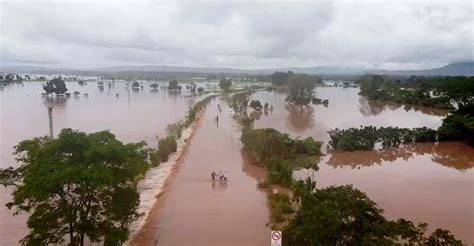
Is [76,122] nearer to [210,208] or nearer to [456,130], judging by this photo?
[210,208]

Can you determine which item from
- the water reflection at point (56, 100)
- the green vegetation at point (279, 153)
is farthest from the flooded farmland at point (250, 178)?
the water reflection at point (56, 100)

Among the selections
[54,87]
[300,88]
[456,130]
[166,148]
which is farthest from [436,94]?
[54,87]

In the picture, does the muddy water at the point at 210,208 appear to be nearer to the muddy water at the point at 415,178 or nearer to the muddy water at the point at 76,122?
the muddy water at the point at 415,178

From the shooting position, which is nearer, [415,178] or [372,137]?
[415,178]

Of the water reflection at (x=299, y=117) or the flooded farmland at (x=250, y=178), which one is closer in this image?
the flooded farmland at (x=250, y=178)

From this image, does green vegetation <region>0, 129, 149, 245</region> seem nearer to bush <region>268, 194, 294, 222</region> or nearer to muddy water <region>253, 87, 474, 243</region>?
bush <region>268, 194, 294, 222</region>
